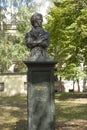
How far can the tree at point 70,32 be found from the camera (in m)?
19.9

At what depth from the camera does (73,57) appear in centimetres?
2203

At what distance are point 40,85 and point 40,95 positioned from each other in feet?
0.88

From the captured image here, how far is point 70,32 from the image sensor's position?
20203mm

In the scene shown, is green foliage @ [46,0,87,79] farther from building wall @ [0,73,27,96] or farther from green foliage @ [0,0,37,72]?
green foliage @ [0,0,37,72]

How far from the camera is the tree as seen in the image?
65.4 feet

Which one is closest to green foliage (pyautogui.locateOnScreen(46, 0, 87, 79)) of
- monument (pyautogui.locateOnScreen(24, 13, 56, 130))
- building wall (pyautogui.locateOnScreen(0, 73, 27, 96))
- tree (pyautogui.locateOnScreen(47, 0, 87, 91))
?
tree (pyautogui.locateOnScreen(47, 0, 87, 91))

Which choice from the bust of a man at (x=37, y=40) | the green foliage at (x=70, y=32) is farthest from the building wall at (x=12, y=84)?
the bust of a man at (x=37, y=40)

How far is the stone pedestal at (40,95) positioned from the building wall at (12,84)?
1953 centimetres

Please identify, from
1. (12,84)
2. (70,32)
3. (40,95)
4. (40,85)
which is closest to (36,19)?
(40,85)

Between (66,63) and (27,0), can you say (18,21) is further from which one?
(66,63)

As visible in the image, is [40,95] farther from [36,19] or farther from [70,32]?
[70,32]

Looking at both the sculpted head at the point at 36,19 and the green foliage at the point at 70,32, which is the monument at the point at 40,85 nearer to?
the sculpted head at the point at 36,19

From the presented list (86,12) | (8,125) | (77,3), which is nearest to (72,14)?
(77,3)

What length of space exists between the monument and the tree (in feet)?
34.8
